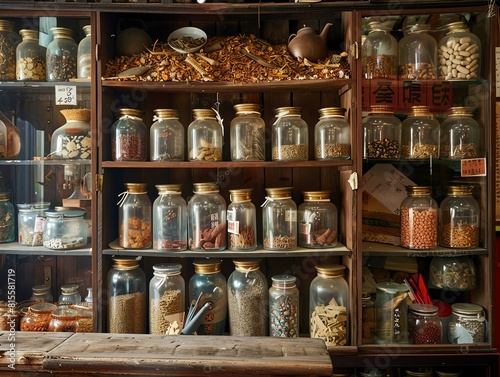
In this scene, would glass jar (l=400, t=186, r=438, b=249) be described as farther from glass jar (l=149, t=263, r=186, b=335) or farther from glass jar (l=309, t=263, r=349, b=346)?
glass jar (l=149, t=263, r=186, b=335)

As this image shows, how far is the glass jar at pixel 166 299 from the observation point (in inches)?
90.4

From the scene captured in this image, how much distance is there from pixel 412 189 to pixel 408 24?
0.81 m

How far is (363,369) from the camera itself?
7.64 ft

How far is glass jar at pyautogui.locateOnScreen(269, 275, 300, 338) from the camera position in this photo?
2293 millimetres

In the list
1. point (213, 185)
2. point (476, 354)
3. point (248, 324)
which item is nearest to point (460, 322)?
point (476, 354)

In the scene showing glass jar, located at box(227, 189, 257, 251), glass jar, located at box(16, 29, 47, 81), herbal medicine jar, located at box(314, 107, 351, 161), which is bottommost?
glass jar, located at box(227, 189, 257, 251)

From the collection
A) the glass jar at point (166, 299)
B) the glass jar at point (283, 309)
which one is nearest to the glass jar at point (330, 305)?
the glass jar at point (283, 309)

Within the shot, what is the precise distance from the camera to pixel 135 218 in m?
2.38

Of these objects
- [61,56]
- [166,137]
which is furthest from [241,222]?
[61,56]

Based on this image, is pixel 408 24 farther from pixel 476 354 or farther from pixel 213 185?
pixel 476 354

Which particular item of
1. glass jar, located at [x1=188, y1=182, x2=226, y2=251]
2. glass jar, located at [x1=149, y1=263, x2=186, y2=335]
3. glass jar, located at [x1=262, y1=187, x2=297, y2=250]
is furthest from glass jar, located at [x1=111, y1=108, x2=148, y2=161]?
glass jar, located at [x1=262, y1=187, x2=297, y2=250]

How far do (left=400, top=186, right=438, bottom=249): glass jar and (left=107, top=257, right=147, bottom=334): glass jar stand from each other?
1332mm

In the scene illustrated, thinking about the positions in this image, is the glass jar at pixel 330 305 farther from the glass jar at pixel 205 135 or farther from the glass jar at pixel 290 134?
the glass jar at pixel 205 135

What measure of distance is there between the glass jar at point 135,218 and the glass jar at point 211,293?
A: 0.30m
